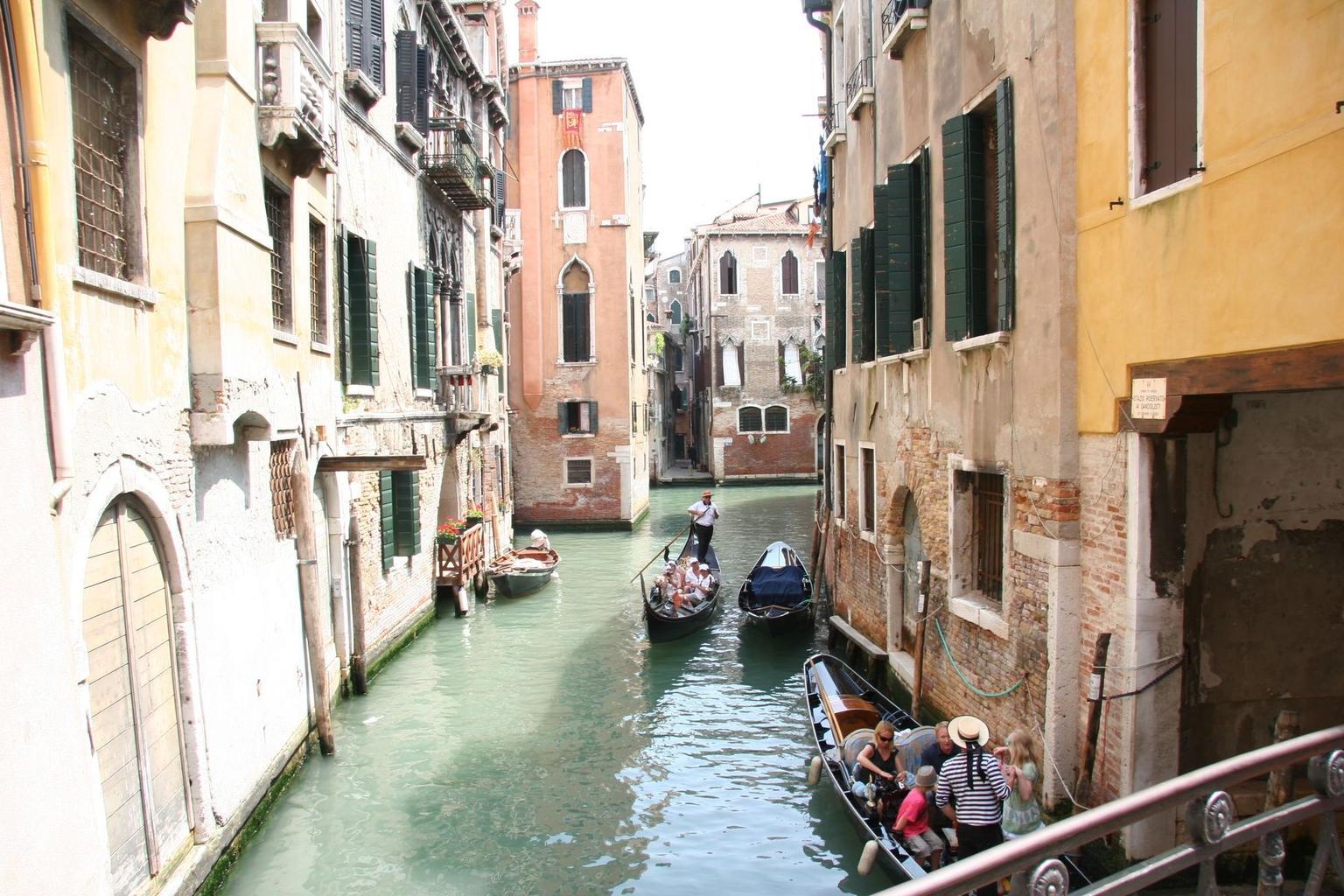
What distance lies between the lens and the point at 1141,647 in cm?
483

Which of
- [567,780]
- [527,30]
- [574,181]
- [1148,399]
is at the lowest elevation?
[567,780]

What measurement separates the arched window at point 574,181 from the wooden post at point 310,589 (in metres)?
16.8

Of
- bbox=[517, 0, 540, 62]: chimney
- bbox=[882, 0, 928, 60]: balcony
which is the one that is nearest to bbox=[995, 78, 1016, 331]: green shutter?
bbox=[882, 0, 928, 60]: balcony

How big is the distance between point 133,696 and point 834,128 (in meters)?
9.13

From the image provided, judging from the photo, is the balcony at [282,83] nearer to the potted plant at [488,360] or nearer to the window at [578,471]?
the potted plant at [488,360]

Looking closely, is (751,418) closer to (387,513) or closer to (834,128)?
(834,128)

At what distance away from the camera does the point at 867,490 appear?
10289mm

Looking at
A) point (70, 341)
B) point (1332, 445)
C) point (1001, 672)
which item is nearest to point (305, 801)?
point (70, 341)

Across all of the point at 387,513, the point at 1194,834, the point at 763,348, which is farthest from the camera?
the point at 763,348

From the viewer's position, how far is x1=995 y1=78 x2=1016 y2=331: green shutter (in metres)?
5.95

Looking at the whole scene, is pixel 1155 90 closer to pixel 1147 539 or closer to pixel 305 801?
pixel 1147 539

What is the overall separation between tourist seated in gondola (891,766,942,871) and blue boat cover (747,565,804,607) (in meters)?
6.28

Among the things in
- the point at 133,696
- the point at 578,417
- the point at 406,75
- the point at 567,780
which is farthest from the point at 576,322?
the point at 133,696

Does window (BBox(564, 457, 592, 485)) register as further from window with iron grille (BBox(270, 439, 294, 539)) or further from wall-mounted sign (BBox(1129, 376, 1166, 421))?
wall-mounted sign (BBox(1129, 376, 1166, 421))
